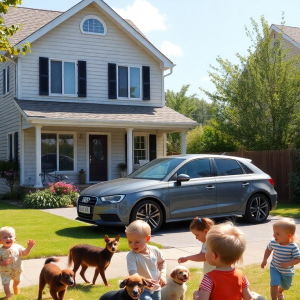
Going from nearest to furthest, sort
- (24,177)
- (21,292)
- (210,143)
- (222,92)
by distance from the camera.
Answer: (21,292), (24,177), (222,92), (210,143)

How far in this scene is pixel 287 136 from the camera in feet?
65.7

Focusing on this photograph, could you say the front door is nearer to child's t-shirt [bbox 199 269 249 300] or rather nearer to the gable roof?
the gable roof

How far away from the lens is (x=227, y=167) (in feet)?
35.0

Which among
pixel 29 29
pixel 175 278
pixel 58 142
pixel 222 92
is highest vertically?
pixel 29 29

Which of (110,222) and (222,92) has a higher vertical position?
(222,92)

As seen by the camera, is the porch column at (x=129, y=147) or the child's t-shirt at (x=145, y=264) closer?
the child's t-shirt at (x=145, y=264)

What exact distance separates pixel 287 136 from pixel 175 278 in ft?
55.9

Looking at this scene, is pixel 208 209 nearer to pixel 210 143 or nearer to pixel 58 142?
pixel 58 142

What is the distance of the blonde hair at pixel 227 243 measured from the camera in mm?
2859

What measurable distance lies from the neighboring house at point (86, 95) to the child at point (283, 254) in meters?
13.1

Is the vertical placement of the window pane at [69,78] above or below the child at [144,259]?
above

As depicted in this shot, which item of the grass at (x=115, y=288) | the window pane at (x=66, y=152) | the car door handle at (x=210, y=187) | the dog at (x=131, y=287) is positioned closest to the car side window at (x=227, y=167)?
the car door handle at (x=210, y=187)

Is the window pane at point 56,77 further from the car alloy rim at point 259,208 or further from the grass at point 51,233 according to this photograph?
the car alloy rim at point 259,208

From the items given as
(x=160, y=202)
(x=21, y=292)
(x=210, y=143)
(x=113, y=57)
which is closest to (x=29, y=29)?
(x=113, y=57)
